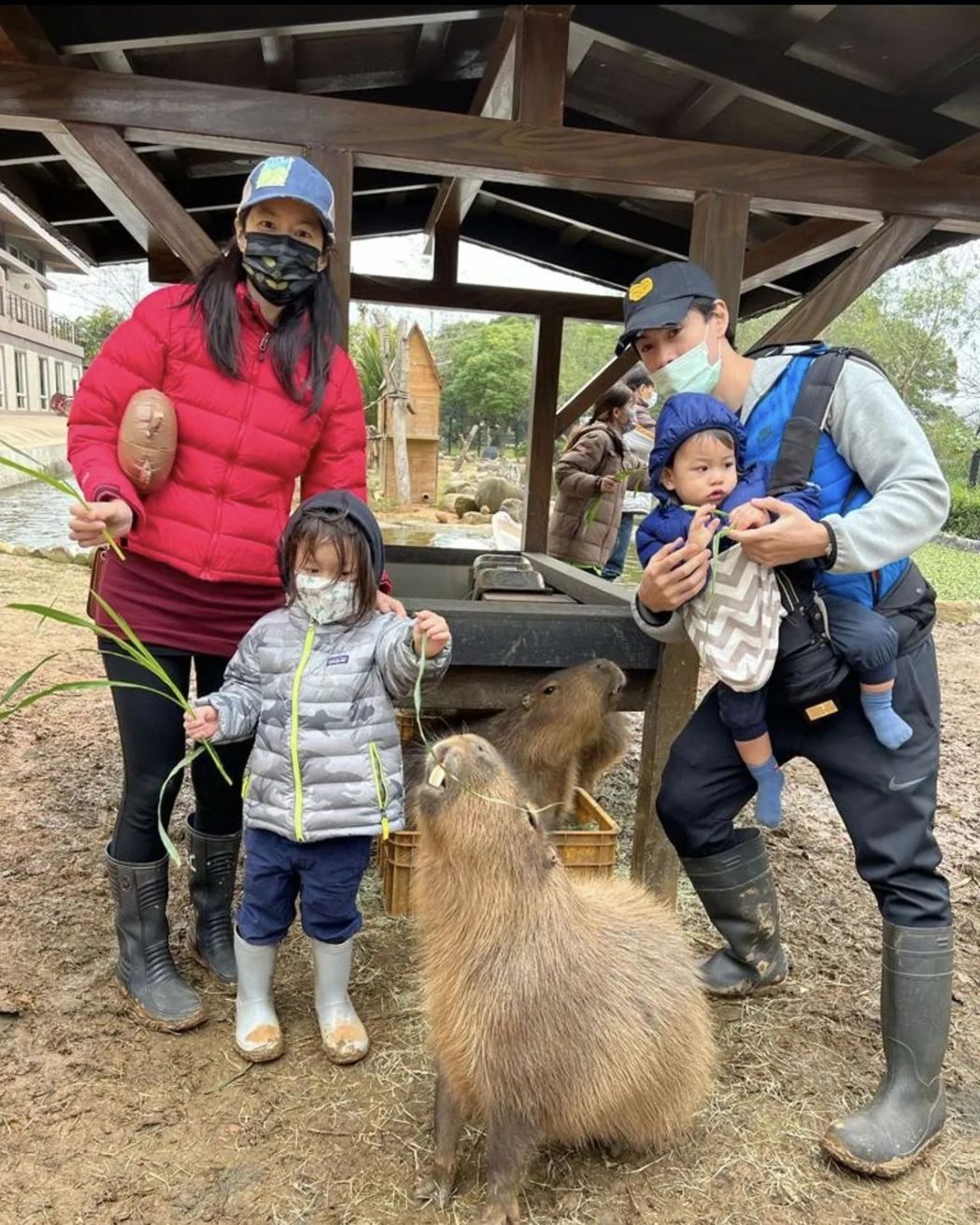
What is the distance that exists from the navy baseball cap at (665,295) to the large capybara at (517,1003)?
112 cm

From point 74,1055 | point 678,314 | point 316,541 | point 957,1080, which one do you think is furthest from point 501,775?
point 957,1080

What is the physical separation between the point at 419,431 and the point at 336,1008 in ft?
53.4

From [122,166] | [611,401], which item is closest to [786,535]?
[122,166]

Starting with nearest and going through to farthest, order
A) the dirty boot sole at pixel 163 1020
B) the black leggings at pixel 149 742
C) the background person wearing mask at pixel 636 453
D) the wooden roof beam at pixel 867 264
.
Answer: the black leggings at pixel 149 742, the dirty boot sole at pixel 163 1020, the wooden roof beam at pixel 867 264, the background person wearing mask at pixel 636 453

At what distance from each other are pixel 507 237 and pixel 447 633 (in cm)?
531

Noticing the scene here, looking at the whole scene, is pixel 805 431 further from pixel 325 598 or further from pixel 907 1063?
pixel 907 1063

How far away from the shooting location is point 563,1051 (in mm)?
2037

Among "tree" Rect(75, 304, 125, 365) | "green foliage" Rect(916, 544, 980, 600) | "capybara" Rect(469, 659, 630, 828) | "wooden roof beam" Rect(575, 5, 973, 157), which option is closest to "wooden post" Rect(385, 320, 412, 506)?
"tree" Rect(75, 304, 125, 365)

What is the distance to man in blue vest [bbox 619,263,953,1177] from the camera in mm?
2062

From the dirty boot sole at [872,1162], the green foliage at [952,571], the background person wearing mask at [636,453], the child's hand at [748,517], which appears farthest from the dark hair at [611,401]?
the green foliage at [952,571]

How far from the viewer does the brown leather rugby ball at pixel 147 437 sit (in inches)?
91.7

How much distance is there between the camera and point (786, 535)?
205 centimetres

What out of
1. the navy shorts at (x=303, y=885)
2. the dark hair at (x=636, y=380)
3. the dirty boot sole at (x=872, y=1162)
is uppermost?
the dark hair at (x=636, y=380)

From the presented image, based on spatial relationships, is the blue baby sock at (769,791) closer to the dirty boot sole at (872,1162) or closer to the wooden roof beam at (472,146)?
the dirty boot sole at (872,1162)
